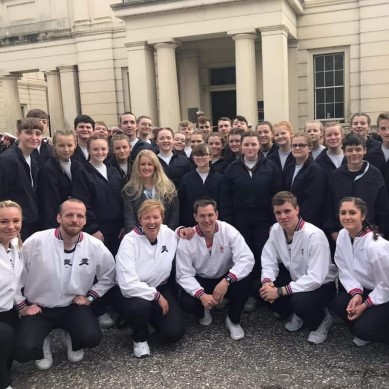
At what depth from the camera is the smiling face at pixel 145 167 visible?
16.5ft

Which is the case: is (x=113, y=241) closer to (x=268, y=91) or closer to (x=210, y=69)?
(x=268, y=91)

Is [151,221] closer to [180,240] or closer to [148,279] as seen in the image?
[180,240]

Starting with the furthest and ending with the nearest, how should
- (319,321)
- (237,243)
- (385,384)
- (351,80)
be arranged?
(351,80) → (237,243) → (319,321) → (385,384)

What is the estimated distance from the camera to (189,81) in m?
16.2

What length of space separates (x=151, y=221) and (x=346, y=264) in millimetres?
1961

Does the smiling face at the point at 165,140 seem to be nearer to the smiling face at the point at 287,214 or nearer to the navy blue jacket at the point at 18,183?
the navy blue jacket at the point at 18,183

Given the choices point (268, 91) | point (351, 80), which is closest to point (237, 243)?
point (268, 91)

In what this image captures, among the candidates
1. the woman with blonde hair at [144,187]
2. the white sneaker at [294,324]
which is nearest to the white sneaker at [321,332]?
the white sneaker at [294,324]

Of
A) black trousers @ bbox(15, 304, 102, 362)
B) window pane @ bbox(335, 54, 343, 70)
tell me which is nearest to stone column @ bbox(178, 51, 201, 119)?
window pane @ bbox(335, 54, 343, 70)

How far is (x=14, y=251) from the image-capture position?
4039 mm

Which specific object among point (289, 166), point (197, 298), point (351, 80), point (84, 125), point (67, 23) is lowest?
point (197, 298)

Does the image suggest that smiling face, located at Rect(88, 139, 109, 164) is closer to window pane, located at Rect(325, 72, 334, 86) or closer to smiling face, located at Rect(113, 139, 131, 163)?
smiling face, located at Rect(113, 139, 131, 163)

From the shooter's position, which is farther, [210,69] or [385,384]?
[210,69]

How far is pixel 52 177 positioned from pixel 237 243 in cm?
220
